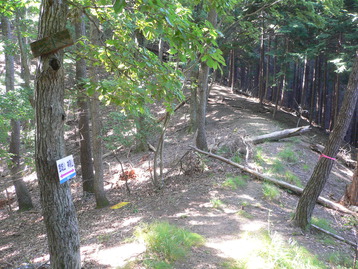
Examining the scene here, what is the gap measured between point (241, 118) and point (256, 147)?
577cm

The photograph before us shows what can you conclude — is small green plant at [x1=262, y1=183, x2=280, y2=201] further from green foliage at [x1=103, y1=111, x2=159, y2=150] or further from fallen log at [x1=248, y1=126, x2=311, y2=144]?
fallen log at [x1=248, y1=126, x2=311, y2=144]

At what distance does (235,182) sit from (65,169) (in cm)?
640

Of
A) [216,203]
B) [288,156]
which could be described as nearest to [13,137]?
[216,203]

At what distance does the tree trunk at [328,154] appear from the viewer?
544cm

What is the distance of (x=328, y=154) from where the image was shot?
5715 mm

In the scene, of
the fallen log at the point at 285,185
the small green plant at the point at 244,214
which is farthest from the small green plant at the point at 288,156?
the small green plant at the point at 244,214

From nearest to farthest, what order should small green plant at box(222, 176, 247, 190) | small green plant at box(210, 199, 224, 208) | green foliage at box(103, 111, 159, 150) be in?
1. small green plant at box(210, 199, 224, 208)
2. small green plant at box(222, 176, 247, 190)
3. green foliage at box(103, 111, 159, 150)

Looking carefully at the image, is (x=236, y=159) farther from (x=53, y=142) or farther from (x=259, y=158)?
(x=53, y=142)

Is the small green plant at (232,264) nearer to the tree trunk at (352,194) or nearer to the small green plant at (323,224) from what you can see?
the small green plant at (323,224)

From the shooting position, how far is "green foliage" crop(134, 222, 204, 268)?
4.34 metres

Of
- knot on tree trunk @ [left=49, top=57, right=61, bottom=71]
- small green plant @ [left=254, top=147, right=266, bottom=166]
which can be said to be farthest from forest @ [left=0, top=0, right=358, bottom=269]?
small green plant @ [left=254, top=147, right=266, bottom=166]

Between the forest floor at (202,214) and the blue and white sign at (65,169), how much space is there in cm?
213

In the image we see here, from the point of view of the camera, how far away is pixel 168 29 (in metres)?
3.04

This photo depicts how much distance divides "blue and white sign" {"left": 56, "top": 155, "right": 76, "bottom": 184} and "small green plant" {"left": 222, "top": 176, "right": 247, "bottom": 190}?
6018 mm
